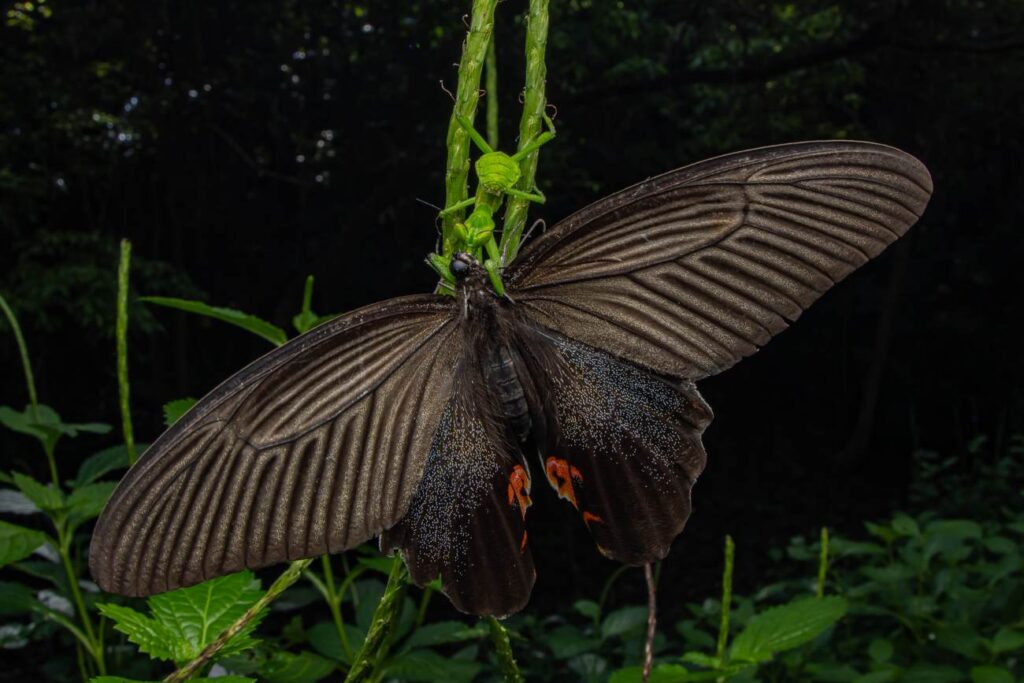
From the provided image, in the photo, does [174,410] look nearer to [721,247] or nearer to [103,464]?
[103,464]

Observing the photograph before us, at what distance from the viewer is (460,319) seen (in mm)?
788

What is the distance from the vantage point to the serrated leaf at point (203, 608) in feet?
2.56

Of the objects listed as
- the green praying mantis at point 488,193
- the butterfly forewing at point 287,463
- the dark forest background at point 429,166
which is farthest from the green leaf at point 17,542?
the dark forest background at point 429,166

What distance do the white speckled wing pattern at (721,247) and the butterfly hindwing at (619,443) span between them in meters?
0.04

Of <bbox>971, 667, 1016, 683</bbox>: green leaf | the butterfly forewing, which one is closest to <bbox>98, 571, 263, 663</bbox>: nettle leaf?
the butterfly forewing

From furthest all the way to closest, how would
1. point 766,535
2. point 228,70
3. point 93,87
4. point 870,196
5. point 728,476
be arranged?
1. point 728,476
2. point 766,535
3. point 228,70
4. point 93,87
5. point 870,196

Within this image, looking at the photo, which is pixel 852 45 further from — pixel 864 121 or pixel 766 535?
pixel 766 535

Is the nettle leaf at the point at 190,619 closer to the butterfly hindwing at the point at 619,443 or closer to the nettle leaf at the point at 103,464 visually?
the butterfly hindwing at the point at 619,443

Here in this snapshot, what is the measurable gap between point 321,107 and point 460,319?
6.08 meters

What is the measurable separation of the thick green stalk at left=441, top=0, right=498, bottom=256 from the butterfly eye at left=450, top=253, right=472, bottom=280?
0.09m

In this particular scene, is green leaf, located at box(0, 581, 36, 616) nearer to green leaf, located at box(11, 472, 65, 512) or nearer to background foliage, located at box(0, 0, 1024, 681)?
green leaf, located at box(11, 472, 65, 512)

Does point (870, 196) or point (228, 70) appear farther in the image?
point (228, 70)

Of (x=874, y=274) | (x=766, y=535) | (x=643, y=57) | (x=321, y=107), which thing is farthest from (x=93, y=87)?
(x=874, y=274)

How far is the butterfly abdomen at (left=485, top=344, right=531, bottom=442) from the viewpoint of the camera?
2.69ft
